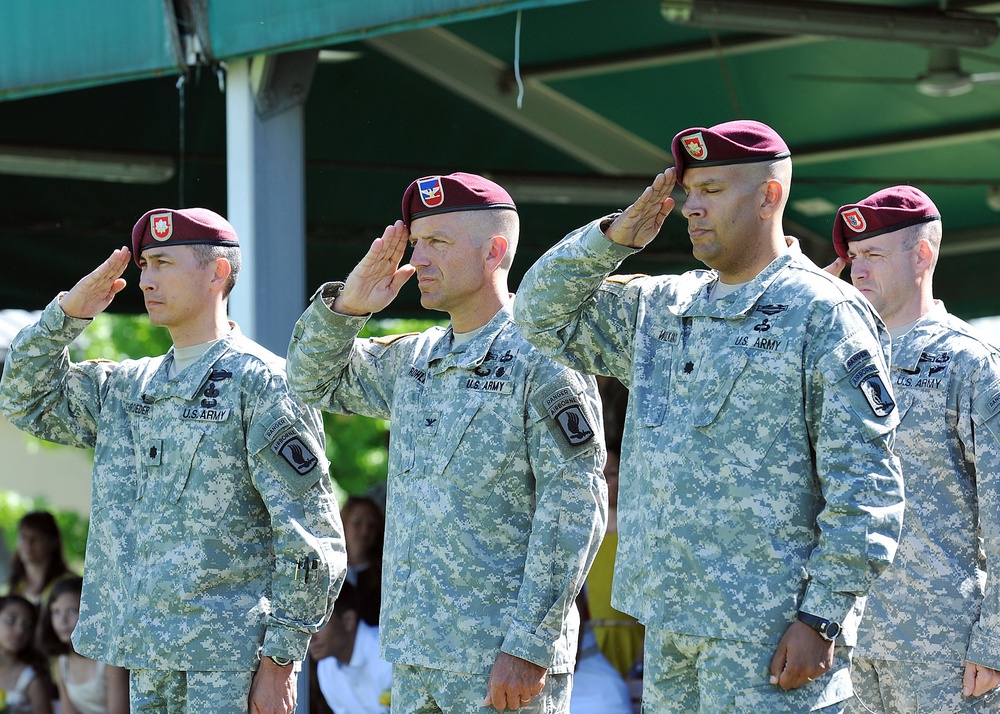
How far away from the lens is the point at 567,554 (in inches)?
130

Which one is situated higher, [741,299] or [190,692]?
[741,299]

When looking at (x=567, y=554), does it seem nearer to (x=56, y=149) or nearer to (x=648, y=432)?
(x=648, y=432)

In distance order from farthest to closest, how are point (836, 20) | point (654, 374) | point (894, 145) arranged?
point (894, 145), point (836, 20), point (654, 374)

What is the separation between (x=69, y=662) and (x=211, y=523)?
3.86m

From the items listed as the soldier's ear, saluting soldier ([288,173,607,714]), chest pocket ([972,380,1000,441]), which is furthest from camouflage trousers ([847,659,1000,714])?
the soldier's ear

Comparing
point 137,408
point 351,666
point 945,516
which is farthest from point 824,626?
point 351,666

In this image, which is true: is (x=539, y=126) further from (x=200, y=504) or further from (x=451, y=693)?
(x=451, y=693)

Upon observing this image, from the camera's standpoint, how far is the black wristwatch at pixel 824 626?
2.69m

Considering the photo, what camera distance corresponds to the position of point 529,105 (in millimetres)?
8086

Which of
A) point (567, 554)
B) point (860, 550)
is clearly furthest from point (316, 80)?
point (860, 550)

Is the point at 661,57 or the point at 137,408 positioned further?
the point at 661,57

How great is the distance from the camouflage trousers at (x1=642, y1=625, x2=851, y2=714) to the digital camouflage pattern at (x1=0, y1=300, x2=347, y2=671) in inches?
43.9

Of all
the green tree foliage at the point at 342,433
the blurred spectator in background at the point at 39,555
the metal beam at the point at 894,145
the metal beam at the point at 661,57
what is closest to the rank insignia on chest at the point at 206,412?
the metal beam at the point at 661,57

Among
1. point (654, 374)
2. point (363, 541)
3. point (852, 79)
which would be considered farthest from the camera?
point (363, 541)
